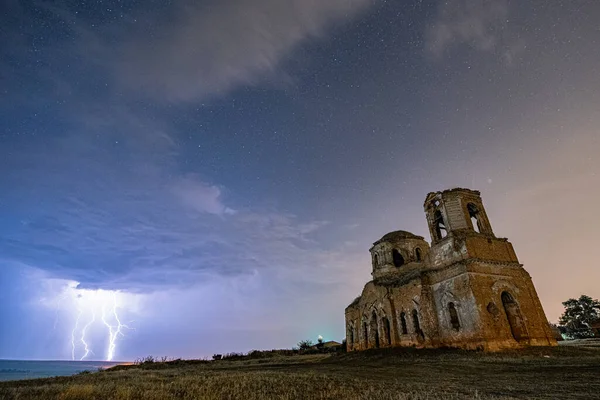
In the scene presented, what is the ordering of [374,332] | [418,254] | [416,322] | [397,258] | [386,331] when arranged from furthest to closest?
[397,258] → [418,254] → [374,332] → [386,331] → [416,322]

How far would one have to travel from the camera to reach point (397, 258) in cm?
3562

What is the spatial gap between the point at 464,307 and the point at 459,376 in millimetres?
11156

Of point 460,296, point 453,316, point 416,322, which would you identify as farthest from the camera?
point 416,322

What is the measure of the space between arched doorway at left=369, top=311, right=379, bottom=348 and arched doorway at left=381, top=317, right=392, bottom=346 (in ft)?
5.17

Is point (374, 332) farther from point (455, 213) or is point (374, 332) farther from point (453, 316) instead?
point (455, 213)

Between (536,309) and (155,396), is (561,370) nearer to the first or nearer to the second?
(536,309)

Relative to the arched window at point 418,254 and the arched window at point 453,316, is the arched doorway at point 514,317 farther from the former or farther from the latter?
the arched window at point 418,254

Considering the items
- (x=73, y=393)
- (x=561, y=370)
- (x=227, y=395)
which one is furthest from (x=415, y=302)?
(x=73, y=393)

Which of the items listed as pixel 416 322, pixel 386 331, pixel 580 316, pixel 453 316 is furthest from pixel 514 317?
pixel 580 316

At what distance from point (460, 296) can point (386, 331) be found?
907cm

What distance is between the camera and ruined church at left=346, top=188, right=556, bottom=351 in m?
20.7

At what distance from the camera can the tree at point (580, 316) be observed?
140 feet

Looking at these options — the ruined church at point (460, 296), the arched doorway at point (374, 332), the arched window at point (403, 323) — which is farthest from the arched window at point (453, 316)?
the arched doorway at point (374, 332)

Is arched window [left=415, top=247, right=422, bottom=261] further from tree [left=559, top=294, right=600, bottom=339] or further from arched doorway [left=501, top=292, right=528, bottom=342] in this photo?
tree [left=559, top=294, right=600, bottom=339]
